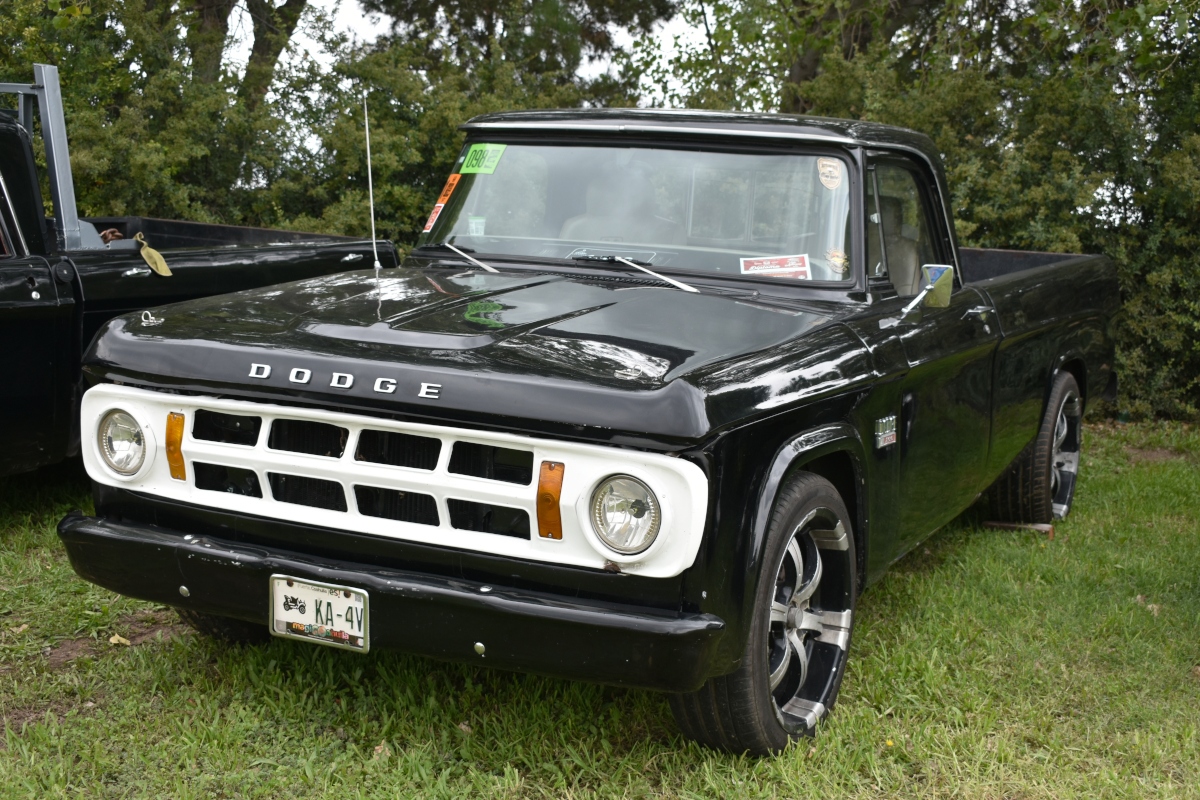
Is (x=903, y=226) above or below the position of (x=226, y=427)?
above

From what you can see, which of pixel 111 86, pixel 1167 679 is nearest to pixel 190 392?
pixel 1167 679

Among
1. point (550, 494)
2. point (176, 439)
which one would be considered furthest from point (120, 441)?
point (550, 494)

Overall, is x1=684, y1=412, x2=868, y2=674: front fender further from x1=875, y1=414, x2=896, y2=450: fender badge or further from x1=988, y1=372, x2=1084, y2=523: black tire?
x1=988, y1=372, x2=1084, y2=523: black tire

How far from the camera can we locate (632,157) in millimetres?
4273

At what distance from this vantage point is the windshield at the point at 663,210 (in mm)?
3996

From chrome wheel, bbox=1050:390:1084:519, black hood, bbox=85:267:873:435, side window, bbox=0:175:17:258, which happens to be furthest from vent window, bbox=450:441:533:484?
chrome wheel, bbox=1050:390:1084:519

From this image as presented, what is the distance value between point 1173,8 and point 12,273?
22.7 feet

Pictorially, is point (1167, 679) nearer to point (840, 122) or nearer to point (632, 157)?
point (840, 122)

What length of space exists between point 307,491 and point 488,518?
0.54 m

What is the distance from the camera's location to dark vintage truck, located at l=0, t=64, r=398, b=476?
15.7ft

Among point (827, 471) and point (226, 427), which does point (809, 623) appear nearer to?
point (827, 471)

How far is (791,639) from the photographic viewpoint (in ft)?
11.4

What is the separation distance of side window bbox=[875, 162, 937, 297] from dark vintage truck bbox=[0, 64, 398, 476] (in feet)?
9.96

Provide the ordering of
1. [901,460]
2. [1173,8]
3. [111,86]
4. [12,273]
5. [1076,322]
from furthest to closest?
[111,86]
[1173,8]
[1076,322]
[12,273]
[901,460]
